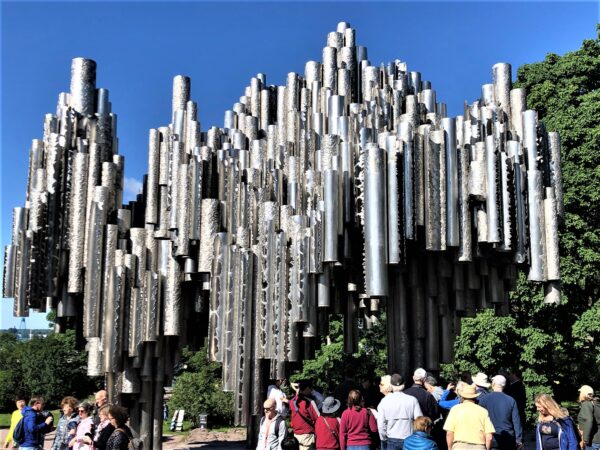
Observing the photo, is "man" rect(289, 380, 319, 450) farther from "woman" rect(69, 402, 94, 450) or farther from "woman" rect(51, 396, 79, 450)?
"woman" rect(51, 396, 79, 450)

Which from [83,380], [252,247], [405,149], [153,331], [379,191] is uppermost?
[405,149]

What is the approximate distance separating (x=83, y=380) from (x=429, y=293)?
984 inches

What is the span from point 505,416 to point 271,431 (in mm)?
2793

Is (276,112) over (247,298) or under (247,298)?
over

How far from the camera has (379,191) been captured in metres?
10.0

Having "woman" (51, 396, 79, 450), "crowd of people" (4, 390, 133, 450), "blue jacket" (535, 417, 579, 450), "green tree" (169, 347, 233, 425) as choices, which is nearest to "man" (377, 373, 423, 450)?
"blue jacket" (535, 417, 579, 450)

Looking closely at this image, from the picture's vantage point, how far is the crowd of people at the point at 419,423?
25.0 ft

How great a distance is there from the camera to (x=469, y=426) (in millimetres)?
7582

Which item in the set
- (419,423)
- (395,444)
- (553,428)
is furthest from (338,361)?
(419,423)

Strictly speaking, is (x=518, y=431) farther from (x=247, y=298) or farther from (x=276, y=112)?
(x=276, y=112)

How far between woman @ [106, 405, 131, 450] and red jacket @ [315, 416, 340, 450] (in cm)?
284

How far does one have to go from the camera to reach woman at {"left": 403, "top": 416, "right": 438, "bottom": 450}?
24.2 ft

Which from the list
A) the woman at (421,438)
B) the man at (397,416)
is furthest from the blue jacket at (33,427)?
the woman at (421,438)

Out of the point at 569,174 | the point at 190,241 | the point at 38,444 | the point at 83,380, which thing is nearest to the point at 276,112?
the point at 190,241
